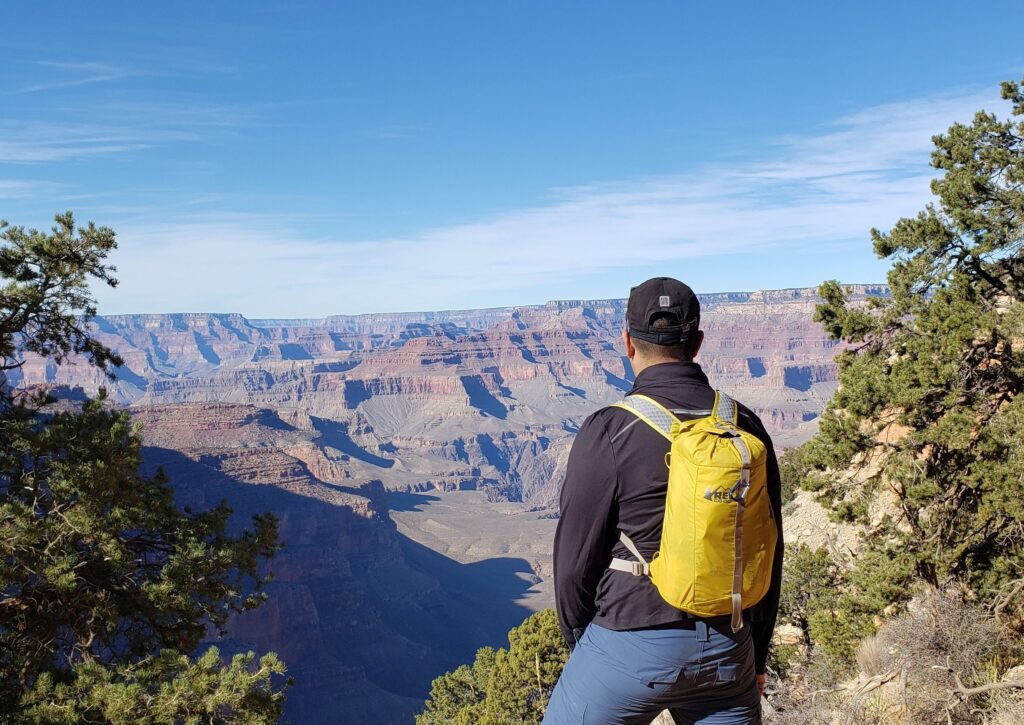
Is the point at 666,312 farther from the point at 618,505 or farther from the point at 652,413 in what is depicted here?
the point at 618,505

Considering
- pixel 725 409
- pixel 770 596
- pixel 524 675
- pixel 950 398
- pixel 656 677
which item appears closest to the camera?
pixel 656 677

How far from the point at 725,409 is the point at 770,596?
822 millimetres

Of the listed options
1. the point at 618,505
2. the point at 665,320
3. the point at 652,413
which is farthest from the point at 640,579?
the point at 665,320

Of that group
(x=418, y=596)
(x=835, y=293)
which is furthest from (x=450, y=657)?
(x=835, y=293)

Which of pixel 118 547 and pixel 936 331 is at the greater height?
pixel 936 331

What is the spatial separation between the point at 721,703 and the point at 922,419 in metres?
9.34

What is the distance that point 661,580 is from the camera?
2621 mm

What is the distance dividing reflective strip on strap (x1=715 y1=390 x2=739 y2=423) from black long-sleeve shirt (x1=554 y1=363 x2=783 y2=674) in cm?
3

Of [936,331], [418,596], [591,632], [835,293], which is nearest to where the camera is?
[591,632]

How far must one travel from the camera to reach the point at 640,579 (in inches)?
107

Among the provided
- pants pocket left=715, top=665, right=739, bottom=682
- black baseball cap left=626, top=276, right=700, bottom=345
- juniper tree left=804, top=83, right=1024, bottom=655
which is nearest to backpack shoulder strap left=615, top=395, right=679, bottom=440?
black baseball cap left=626, top=276, right=700, bottom=345

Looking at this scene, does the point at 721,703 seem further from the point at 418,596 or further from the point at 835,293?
the point at 418,596

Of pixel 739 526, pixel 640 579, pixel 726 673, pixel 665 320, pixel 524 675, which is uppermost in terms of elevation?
pixel 665 320

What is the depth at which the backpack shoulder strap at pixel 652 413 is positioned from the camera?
267 cm
